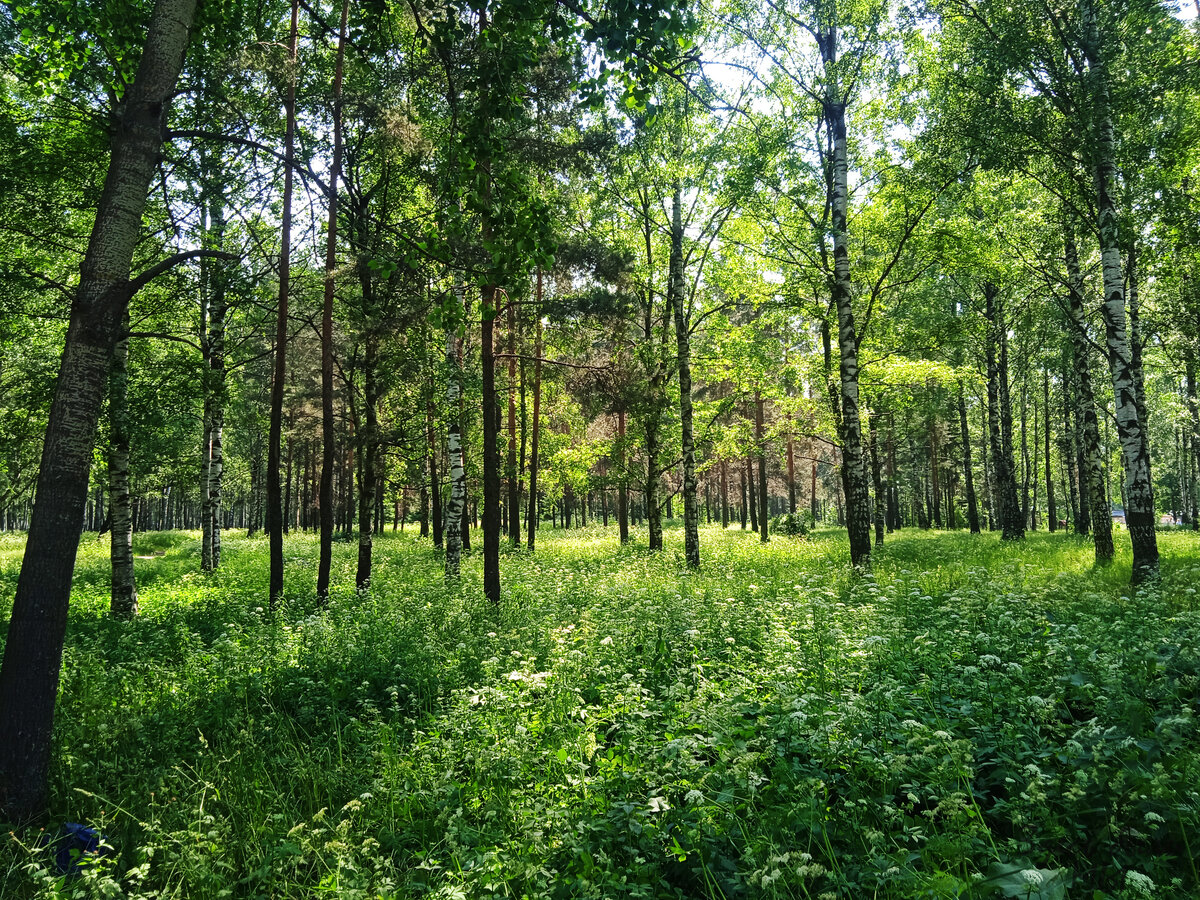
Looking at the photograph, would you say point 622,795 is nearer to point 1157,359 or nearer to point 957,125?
point 957,125

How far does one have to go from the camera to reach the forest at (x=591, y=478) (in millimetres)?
3578

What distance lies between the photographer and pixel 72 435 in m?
4.26

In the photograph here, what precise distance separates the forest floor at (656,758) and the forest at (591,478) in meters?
0.05

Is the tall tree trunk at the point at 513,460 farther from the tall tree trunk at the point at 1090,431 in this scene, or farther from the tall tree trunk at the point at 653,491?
the tall tree trunk at the point at 1090,431

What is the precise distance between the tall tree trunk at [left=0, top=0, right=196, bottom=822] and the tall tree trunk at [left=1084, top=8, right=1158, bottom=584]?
47.5ft

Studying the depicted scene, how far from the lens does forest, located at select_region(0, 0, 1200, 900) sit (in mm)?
3578

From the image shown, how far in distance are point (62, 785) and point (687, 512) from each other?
553 inches

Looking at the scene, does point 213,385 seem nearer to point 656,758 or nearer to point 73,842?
point 73,842

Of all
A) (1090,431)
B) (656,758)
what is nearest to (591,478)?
(1090,431)

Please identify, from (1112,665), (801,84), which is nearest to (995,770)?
(1112,665)

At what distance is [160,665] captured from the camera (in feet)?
25.6

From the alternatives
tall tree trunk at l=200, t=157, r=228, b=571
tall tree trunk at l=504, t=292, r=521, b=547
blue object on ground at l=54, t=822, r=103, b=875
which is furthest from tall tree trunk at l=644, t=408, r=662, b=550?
blue object on ground at l=54, t=822, r=103, b=875

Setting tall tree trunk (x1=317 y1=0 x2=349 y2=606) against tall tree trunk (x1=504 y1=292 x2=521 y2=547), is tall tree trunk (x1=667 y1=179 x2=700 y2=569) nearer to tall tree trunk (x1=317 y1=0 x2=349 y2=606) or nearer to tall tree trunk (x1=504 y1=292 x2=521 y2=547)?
tall tree trunk (x1=504 y1=292 x2=521 y2=547)

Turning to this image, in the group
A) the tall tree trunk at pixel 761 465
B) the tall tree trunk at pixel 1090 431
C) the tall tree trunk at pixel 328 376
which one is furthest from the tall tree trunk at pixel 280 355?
the tall tree trunk at pixel 1090 431
